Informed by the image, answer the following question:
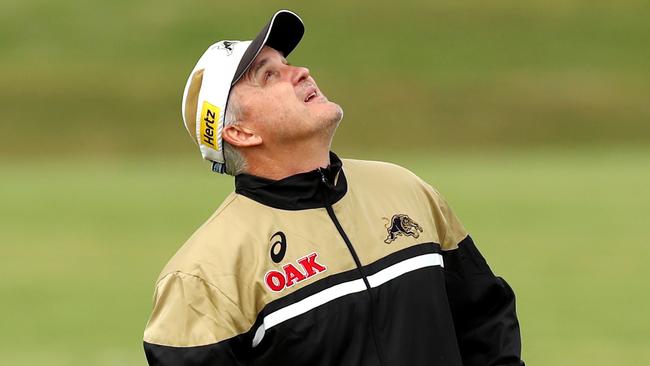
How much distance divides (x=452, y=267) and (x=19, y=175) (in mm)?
21718

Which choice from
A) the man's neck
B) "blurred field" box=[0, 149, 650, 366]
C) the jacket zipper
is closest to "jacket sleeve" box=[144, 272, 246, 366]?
the jacket zipper

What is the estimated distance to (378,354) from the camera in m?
Answer: 4.07

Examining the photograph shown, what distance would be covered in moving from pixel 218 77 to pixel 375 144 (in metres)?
26.4

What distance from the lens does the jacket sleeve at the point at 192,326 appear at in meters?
3.91

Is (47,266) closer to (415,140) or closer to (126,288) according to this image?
(126,288)

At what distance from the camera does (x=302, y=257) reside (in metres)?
4.09

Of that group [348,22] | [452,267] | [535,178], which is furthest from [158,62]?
[452,267]

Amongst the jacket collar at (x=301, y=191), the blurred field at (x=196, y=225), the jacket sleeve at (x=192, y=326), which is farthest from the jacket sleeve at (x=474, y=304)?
the blurred field at (x=196, y=225)

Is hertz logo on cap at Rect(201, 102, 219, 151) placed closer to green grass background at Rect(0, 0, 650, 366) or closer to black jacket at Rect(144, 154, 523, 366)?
black jacket at Rect(144, 154, 523, 366)

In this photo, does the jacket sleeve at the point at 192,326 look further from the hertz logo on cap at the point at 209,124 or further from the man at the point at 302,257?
the hertz logo on cap at the point at 209,124

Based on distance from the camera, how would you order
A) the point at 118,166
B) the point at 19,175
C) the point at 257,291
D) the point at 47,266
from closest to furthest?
the point at 257,291 < the point at 47,266 < the point at 19,175 < the point at 118,166

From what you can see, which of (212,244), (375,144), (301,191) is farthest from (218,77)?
(375,144)

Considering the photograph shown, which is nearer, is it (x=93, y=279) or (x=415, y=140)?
(x=93, y=279)

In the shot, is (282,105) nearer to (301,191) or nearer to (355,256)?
(301,191)
